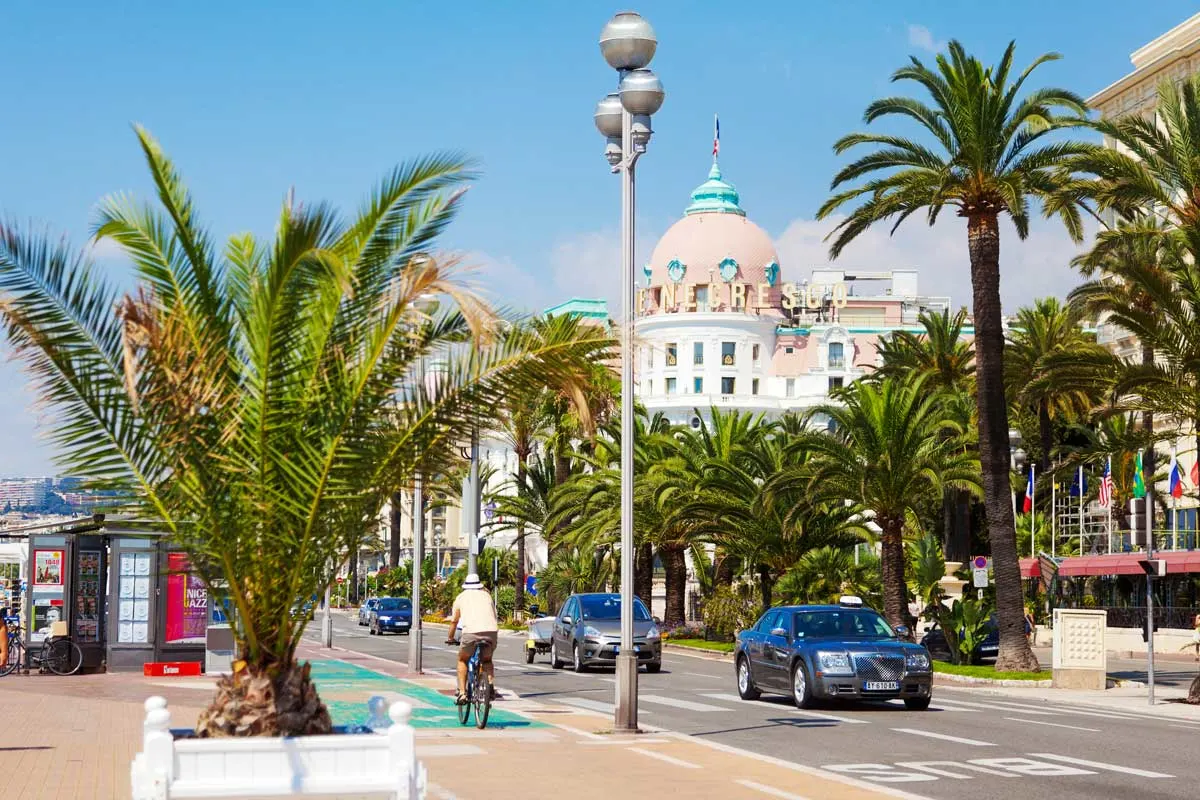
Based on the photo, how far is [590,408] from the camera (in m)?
12.0

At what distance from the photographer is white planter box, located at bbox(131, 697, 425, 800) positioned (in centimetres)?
889

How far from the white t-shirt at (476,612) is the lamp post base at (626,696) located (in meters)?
1.68

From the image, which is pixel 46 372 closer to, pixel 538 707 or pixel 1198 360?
pixel 538 707

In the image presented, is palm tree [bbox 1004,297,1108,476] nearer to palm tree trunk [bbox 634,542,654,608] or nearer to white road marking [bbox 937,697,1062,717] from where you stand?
palm tree trunk [bbox 634,542,654,608]

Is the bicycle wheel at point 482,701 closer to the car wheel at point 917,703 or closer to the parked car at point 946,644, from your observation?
the car wheel at point 917,703

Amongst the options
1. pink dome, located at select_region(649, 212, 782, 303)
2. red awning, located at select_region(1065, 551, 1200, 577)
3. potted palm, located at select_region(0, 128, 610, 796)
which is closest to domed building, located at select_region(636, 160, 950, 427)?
pink dome, located at select_region(649, 212, 782, 303)

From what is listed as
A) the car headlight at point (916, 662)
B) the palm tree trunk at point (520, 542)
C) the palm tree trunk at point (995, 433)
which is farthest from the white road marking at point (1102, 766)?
the palm tree trunk at point (520, 542)

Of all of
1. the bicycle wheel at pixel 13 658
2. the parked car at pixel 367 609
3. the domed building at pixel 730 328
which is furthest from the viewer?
the domed building at pixel 730 328

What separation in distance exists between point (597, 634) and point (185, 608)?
8.94 meters

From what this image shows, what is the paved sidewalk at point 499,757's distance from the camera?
12.9 m

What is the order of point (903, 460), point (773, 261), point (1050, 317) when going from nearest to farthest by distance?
point (903, 460)
point (1050, 317)
point (773, 261)

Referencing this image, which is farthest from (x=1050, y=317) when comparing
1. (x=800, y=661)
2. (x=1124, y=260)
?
(x=800, y=661)

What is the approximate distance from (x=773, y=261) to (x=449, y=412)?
119m

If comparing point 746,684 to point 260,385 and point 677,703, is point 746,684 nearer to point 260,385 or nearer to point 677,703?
point 677,703
